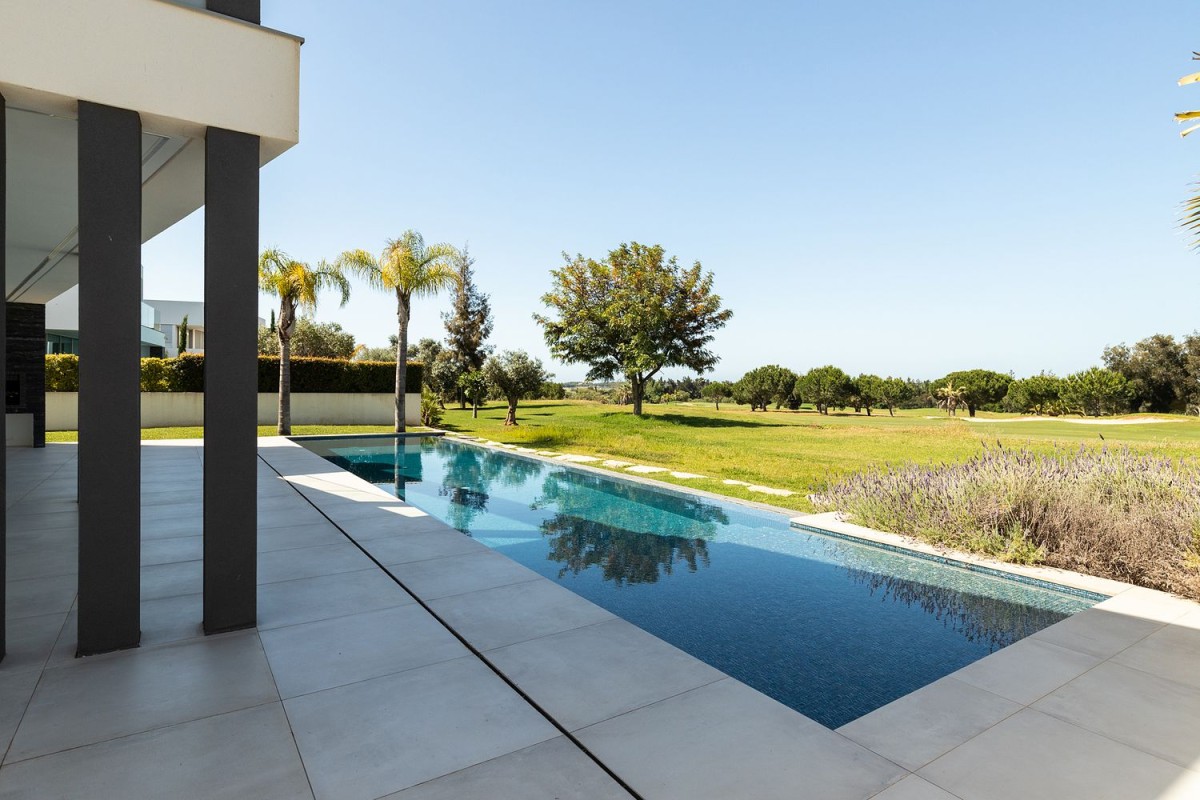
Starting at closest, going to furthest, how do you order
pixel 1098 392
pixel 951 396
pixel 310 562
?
pixel 310 562 → pixel 1098 392 → pixel 951 396

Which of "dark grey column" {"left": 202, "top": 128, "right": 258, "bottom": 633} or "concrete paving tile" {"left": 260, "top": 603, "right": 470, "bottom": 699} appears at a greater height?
"dark grey column" {"left": 202, "top": 128, "right": 258, "bottom": 633}

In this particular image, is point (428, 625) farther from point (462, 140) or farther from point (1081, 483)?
point (462, 140)

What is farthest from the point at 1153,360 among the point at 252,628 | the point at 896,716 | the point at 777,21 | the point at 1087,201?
the point at 252,628

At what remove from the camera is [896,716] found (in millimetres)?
2748

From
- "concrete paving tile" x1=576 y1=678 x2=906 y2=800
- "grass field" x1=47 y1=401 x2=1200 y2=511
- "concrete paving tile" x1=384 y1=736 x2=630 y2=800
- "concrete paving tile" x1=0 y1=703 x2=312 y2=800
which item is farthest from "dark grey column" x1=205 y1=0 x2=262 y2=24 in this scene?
"grass field" x1=47 y1=401 x2=1200 y2=511

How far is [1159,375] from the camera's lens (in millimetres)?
24828

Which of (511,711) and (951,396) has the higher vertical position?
(951,396)

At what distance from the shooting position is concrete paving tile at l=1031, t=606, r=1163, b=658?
3537mm

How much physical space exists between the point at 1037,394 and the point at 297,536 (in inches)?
1493

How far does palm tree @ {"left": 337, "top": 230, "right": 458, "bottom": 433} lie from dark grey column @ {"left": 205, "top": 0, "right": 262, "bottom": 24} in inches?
548

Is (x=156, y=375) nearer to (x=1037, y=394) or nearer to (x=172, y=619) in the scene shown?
(x=172, y=619)

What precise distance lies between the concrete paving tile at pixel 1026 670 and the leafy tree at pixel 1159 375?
99.3 ft

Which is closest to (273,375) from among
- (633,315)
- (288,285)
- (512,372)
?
(288,285)

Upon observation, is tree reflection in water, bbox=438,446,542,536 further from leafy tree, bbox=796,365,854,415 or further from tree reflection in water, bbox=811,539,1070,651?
leafy tree, bbox=796,365,854,415
